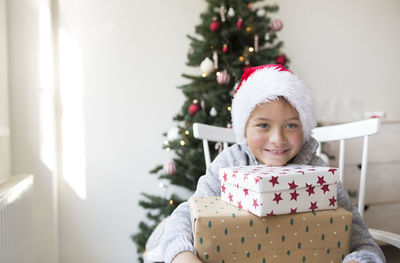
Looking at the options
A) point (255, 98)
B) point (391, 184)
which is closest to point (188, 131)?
point (255, 98)

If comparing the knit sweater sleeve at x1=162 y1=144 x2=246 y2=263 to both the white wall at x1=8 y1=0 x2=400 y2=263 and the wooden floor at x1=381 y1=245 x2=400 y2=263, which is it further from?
the wooden floor at x1=381 y1=245 x2=400 y2=263

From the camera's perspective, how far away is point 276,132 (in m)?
0.90

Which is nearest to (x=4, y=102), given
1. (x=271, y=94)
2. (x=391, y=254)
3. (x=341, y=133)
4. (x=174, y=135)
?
(x=174, y=135)

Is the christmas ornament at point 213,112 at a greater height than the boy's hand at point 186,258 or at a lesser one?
greater

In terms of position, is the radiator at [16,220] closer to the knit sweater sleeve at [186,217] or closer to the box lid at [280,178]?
the knit sweater sleeve at [186,217]

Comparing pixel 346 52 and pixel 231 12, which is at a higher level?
pixel 231 12

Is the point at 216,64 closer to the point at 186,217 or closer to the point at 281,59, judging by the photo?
the point at 281,59

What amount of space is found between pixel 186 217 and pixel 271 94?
0.40m

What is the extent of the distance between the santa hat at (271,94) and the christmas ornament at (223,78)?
69 cm

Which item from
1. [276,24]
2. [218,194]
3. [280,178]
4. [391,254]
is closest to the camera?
[280,178]

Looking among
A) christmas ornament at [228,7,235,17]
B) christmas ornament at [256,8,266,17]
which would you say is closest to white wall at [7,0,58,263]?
christmas ornament at [228,7,235,17]

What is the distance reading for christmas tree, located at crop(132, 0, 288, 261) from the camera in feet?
5.78

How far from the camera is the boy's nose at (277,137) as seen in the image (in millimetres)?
896

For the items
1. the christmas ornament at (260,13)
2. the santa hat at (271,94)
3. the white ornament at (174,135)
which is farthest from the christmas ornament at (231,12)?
the santa hat at (271,94)
